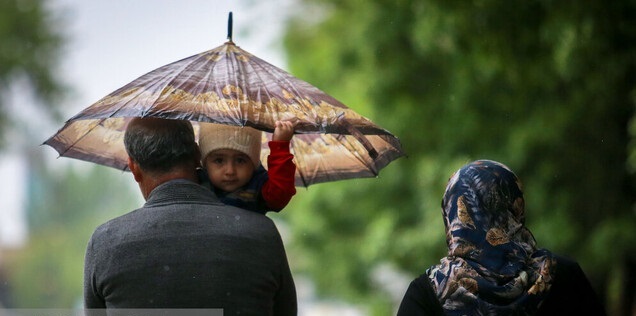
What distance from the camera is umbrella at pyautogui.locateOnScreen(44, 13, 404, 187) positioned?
4.45 metres

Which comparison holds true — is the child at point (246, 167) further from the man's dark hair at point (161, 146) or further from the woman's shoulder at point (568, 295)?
the woman's shoulder at point (568, 295)

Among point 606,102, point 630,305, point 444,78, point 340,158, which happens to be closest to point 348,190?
point 444,78

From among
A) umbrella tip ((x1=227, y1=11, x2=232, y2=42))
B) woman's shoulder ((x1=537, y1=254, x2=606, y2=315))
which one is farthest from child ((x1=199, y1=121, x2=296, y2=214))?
woman's shoulder ((x1=537, y1=254, x2=606, y2=315))

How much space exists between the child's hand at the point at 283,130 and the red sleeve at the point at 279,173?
26mm

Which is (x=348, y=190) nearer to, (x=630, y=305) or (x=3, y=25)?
(x=630, y=305)

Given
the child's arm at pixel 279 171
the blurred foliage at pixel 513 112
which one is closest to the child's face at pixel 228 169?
the child's arm at pixel 279 171

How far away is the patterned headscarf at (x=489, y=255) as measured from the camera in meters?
4.03

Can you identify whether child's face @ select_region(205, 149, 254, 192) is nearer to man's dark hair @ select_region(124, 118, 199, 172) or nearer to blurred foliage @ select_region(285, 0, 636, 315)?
man's dark hair @ select_region(124, 118, 199, 172)

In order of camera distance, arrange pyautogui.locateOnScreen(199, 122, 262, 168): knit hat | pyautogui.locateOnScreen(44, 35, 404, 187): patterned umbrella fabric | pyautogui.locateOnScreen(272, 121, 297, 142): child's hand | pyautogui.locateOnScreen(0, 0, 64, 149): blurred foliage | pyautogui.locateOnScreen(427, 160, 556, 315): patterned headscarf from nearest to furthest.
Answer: pyautogui.locateOnScreen(427, 160, 556, 315): patterned headscarf
pyautogui.locateOnScreen(44, 35, 404, 187): patterned umbrella fabric
pyautogui.locateOnScreen(272, 121, 297, 142): child's hand
pyautogui.locateOnScreen(199, 122, 262, 168): knit hat
pyautogui.locateOnScreen(0, 0, 64, 149): blurred foliage

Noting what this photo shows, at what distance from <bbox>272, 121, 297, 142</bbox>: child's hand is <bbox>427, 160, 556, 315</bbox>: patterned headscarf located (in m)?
0.74

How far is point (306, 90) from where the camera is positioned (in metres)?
4.88

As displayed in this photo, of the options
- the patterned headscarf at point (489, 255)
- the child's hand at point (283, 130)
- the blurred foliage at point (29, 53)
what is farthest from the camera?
the blurred foliage at point (29, 53)

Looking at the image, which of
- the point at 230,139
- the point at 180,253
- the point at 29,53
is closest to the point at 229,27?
the point at 230,139

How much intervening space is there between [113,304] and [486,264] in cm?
133
